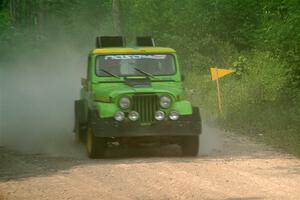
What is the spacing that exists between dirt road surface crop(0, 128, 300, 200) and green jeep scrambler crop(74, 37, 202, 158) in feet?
1.36

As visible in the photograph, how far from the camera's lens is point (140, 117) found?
13977 millimetres

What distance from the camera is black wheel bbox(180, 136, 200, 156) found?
1427 cm

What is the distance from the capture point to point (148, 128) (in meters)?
13.9

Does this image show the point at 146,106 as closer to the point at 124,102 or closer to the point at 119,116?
the point at 124,102

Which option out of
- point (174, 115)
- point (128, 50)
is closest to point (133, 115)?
point (174, 115)

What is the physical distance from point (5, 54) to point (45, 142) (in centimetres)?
1344

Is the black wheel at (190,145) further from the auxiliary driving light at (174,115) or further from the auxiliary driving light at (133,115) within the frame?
the auxiliary driving light at (133,115)

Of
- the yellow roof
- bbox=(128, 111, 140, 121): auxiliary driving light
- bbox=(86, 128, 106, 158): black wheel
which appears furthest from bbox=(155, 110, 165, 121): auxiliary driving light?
the yellow roof

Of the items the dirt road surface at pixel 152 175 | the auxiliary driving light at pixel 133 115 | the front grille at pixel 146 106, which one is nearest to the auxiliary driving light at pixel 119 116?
the auxiliary driving light at pixel 133 115

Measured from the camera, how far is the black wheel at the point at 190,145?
1427cm

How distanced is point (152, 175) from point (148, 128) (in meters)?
2.04

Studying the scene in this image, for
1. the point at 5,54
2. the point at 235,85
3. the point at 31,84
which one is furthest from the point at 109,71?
the point at 31,84

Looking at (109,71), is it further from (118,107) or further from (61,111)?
(61,111)

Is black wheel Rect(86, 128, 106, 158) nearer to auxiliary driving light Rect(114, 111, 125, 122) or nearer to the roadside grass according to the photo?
auxiliary driving light Rect(114, 111, 125, 122)
